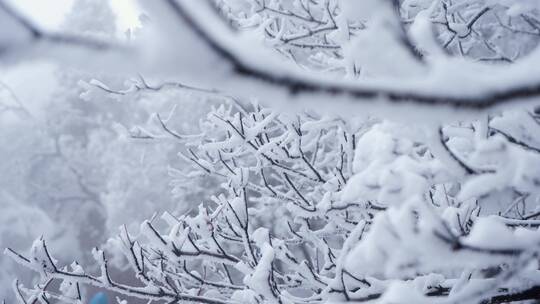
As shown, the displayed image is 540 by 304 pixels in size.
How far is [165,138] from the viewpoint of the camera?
323cm

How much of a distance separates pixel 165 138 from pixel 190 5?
9.40ft

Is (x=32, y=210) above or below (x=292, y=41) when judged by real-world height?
below

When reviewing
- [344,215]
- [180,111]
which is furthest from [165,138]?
[180,111]

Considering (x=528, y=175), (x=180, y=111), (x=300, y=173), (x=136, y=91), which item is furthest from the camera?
(x=180, y=111)

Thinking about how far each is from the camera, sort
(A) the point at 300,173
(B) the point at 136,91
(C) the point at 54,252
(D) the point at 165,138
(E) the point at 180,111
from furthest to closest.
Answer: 1. (C) the point at 54,252
2. (E) the point at 180,111
3. (D) the point at 165,138
4. (A) the point at 300,173
5. (B) the point at 136,91

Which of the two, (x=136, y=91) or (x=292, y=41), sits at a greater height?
(x=292, y=41)

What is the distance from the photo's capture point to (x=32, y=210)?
17.3 metres

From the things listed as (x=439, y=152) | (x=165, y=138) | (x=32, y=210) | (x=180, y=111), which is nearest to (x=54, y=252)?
(x=32, y=210)

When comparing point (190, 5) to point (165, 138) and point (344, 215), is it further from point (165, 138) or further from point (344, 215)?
point (165, 138)

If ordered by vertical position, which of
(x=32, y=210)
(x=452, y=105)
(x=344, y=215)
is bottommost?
(x=32, y=210)

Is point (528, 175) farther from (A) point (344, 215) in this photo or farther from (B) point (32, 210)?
(B) point (32, 210)

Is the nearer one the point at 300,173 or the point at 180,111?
the point at 300,173

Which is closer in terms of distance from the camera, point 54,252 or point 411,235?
point 411,235

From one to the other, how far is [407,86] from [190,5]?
25cm
